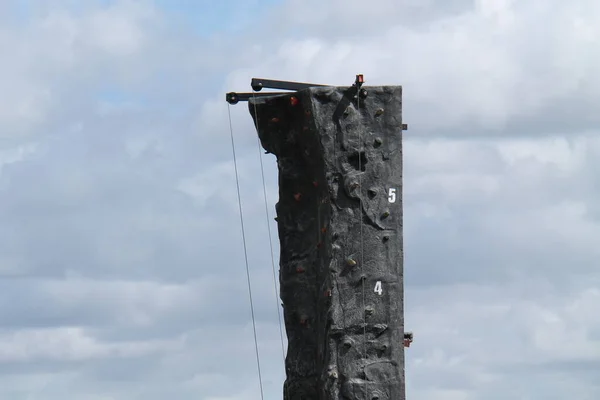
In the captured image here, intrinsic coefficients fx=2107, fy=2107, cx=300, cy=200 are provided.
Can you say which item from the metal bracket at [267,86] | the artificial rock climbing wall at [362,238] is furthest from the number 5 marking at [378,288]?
the metal bracket at [267,86]

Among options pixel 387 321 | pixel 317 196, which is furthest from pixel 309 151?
pixel 387 321

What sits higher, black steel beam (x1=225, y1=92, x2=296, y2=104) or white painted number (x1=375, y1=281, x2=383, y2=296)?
black steel beam (x1=225, y1=92, x2=296, y2=104)

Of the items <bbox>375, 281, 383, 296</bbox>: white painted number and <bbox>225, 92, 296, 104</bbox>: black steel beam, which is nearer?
<bbox>375, 281, 383, 296</bbox>: white painted number

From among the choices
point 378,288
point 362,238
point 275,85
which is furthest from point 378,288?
point 275,85

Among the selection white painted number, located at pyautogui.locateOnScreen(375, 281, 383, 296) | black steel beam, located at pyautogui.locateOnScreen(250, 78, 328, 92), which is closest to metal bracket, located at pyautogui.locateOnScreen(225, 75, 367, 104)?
black steel beam, located at pyautogui.locateOnScreen(250, 78, 328, 92)

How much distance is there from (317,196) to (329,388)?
3.28m

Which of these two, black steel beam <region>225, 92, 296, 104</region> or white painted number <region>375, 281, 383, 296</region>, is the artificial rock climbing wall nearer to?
white painted number <region>375, 281, 383, 296</region>

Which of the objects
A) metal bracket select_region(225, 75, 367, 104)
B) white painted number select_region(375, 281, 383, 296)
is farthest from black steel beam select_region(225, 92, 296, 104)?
white painted number select_region(375, 281, 383, 296)

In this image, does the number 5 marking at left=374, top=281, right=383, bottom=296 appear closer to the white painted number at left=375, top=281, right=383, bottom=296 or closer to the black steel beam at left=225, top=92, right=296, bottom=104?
the white painted number at left=375, top=281, right=383, bottom=296

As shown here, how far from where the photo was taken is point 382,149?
3344 centimetres

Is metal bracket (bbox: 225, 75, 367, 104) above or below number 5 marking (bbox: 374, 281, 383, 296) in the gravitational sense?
above

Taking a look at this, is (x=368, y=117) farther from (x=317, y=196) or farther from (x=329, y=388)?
(x=329, y=388)

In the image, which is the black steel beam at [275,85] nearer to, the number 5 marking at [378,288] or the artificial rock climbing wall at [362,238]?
the artificial rock climbing wall at [362,238]

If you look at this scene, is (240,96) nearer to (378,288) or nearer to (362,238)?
(362,238)
